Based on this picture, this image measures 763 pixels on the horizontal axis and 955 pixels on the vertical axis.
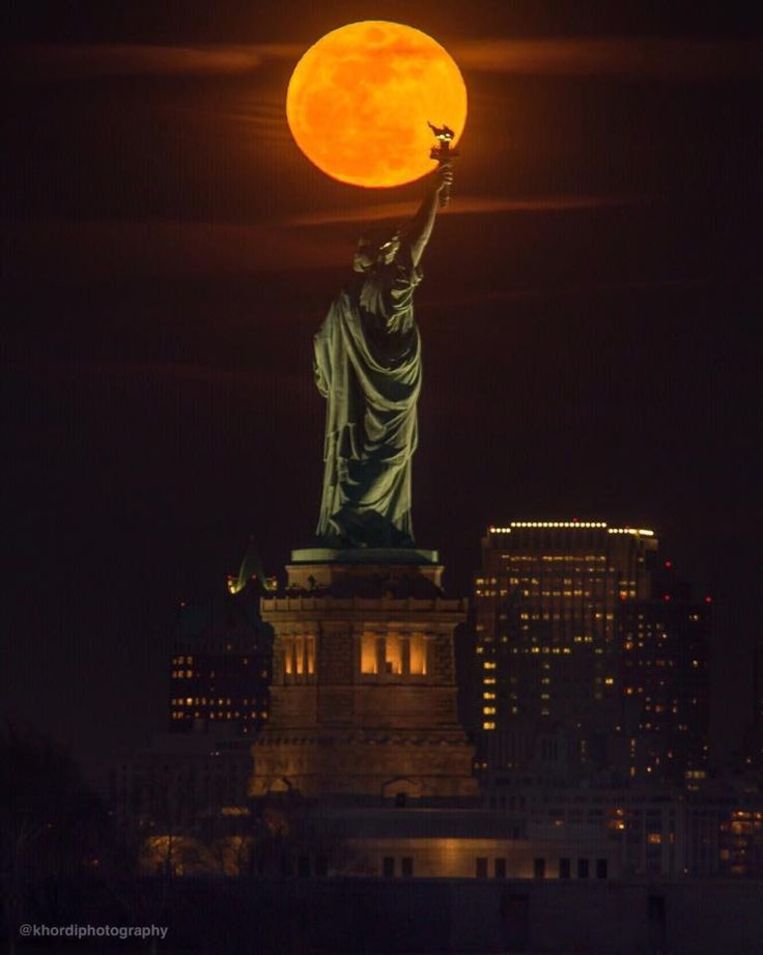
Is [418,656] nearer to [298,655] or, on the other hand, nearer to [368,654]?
[368,654]

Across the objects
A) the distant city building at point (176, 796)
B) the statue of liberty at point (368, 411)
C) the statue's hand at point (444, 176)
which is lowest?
the distant city building at point (176, 796)

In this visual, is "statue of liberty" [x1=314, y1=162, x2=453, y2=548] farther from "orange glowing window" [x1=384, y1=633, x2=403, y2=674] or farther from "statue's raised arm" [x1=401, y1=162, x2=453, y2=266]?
"orange glowing window" [x1=384, y1=633, x2=403, y2=674]

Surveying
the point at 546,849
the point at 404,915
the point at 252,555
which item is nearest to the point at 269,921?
the point at 404,915

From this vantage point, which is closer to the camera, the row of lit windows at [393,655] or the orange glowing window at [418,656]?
the row of lit windows at [393,655]

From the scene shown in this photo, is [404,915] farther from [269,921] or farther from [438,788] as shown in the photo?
[438,788]

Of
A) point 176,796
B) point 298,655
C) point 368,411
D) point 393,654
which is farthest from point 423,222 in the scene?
point 176,796

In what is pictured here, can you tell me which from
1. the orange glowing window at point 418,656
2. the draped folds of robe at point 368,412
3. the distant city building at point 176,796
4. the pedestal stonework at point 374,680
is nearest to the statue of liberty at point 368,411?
the draped folds of robe at point 368,412

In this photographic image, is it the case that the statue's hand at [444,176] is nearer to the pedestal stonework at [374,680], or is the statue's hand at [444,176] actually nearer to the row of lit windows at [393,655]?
the pedestal stonework at [374,680]
